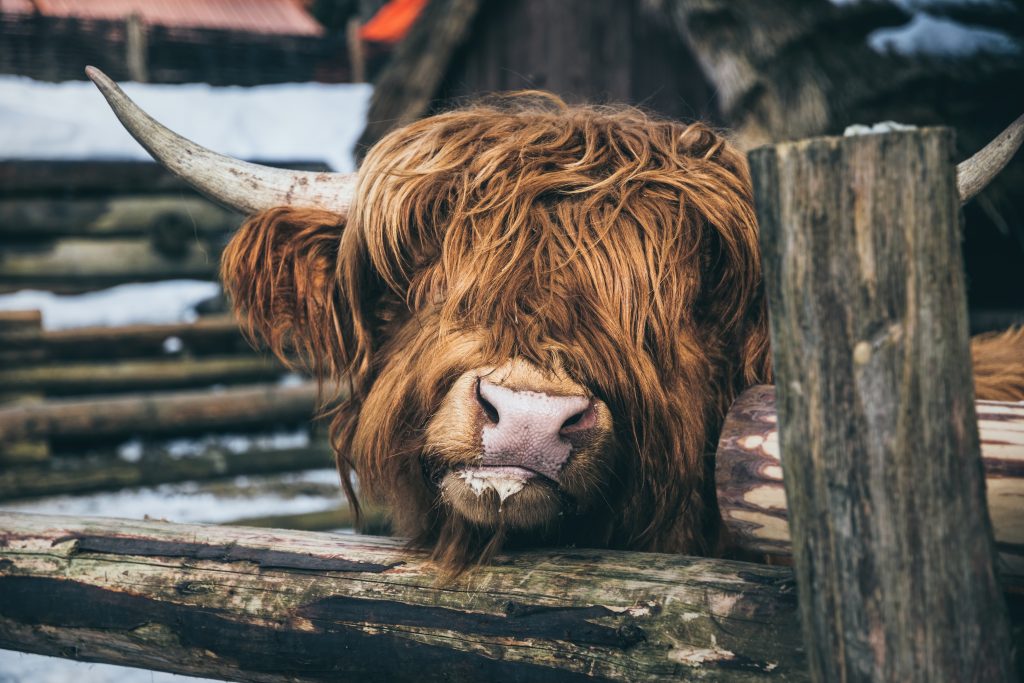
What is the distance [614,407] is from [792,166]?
0.71 meters

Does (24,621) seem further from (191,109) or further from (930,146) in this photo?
(191,109)

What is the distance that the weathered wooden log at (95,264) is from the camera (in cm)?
593

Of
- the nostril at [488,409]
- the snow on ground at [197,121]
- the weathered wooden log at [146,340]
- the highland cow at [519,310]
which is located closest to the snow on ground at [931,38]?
the highland cow at [519,310]

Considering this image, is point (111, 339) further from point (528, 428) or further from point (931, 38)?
point (528, 428)

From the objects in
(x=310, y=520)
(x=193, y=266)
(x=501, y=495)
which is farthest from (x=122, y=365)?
(x=501, y=495)

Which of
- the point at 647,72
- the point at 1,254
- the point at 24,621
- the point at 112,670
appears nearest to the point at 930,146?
the point at 24,621

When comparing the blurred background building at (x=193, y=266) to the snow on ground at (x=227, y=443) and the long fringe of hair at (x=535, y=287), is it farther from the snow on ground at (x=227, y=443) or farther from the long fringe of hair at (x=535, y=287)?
the long fringe of hair at (x=535, y=287)

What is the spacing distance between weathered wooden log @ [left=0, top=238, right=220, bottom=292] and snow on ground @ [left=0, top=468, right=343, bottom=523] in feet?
4.60

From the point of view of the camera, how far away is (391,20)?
17078mm

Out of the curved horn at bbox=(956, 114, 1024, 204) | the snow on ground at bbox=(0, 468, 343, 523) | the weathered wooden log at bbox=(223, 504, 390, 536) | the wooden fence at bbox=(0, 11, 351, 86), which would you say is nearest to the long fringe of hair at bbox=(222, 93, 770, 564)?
the curved horn at bbox=(956, 114, 1024, 204)

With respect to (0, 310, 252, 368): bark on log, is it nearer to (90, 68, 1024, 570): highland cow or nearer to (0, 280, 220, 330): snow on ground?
(0, 280, 220, 330): snow on ground

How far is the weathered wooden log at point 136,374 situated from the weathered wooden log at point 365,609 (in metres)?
3.89

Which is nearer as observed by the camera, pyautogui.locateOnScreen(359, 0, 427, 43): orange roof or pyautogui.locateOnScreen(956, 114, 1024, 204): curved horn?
pyautogui.locateOnScreen(956, 114, 1024, 204): curved horn

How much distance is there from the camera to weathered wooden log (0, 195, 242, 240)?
588 centimetres
